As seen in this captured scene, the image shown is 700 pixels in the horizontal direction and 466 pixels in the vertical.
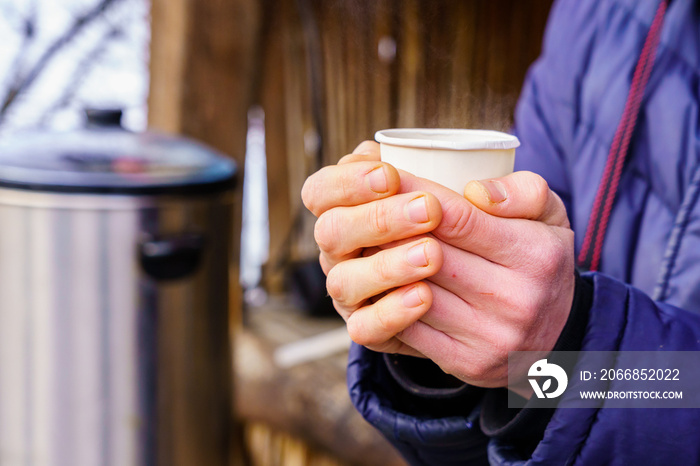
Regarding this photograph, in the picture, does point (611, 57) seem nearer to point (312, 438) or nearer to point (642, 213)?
point (642, 213)

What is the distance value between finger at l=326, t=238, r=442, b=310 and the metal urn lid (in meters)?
1.20

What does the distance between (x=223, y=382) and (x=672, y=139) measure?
1593 millimetres

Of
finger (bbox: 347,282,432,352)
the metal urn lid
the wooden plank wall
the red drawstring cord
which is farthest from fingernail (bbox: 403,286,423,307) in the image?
the wooden plank wall

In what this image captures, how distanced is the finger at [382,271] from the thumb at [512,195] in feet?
0.21

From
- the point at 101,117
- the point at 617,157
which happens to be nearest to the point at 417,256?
the point at 617,157

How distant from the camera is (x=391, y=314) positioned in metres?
0.59

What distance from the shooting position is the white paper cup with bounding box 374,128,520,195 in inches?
22.1

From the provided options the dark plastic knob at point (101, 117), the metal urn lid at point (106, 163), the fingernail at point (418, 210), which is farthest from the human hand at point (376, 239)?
the dark plastic knob at point (101, 117)

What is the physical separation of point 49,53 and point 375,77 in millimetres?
2219

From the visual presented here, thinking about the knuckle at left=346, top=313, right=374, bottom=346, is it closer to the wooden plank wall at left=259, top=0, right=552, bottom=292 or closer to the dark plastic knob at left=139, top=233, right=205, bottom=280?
the dark plastic knob at left=139, top=233, right=205, bottom=280

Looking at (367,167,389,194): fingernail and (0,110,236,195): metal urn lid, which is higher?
(367,167,389,194): fingernail

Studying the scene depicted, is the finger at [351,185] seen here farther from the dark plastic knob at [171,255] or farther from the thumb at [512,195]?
the dark plastic knob at [171,255]

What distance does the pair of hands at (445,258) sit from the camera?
1.85 feet

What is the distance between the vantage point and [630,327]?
0.71 meters
